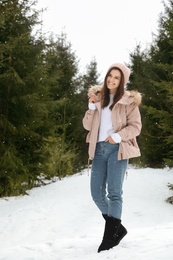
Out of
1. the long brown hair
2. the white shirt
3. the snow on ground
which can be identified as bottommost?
the snow on ground

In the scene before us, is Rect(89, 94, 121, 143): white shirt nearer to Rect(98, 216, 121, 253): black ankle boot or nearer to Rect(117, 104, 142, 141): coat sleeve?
Rect(117, 104, 142, 141): coat sleeve

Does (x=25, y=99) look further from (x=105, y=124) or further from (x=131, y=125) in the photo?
(x=131, y=125)

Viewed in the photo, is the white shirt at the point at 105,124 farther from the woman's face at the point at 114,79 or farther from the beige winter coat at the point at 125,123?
the woman's face at the point at 114,79

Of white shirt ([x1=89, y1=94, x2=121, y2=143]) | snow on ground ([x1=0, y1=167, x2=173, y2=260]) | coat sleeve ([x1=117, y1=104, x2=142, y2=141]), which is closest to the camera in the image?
coat sleeve ([x1=117, y1=104, x2=142, y2=141])

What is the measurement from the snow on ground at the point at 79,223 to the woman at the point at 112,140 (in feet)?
1.43

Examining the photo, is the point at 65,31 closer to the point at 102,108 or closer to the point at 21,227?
the point at 21,227

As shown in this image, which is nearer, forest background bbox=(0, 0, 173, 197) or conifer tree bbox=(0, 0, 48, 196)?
forest background bbox=(0, 0, 173, 197)

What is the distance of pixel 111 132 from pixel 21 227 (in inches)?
166

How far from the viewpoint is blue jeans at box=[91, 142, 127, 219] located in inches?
149

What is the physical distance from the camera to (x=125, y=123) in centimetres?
386

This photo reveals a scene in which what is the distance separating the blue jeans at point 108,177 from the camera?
12.4 ft

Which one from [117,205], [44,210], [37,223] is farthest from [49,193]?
[117,205]

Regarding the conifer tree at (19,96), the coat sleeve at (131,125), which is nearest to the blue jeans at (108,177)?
the coat sleeve at (131,125)

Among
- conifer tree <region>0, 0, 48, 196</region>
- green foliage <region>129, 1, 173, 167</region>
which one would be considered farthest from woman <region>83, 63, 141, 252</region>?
green foliage <region>129, 1, 173, 167</region>
